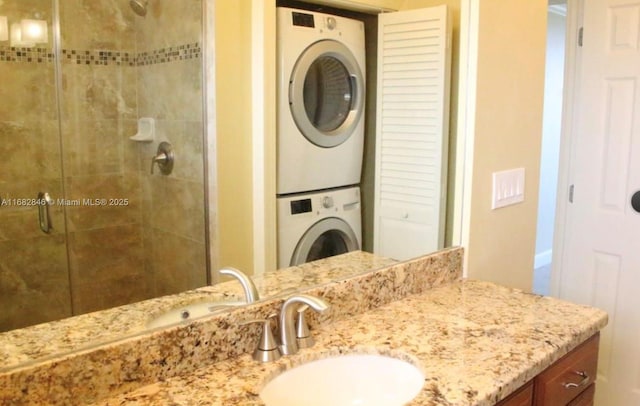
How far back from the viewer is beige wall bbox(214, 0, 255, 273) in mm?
1299

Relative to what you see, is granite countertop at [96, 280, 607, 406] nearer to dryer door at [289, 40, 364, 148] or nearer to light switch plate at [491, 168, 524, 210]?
light switch plate at [491, 168, 524, 210]

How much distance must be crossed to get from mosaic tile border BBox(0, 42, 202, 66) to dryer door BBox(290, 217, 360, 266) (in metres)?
0.56

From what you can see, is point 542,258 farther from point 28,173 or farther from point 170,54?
point 28,173

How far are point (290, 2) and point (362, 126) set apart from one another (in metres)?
0.41

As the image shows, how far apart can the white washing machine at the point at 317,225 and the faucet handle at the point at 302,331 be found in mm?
178

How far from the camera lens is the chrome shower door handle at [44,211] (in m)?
1.04

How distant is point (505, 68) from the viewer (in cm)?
193

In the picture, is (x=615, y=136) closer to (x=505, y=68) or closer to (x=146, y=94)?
(x=505, y=68)

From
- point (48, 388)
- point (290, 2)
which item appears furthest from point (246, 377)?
point (290, 2)

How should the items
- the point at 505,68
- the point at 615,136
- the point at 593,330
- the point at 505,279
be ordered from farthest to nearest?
the point at 615,136 → the point at 505,279 → the point at 505,68 → the point at 593,330

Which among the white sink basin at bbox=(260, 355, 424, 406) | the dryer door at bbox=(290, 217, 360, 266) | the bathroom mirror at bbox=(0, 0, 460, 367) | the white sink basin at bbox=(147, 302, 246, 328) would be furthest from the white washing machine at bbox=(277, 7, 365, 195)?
the white sink basin at bbox=(260, 355, 424, 406)

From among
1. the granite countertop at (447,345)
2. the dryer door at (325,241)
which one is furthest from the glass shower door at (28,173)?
the dryer door at (325,241)

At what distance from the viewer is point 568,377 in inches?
57.7

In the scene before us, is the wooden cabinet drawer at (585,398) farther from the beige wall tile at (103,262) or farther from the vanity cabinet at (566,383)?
the beige wall tile at (103,262)
